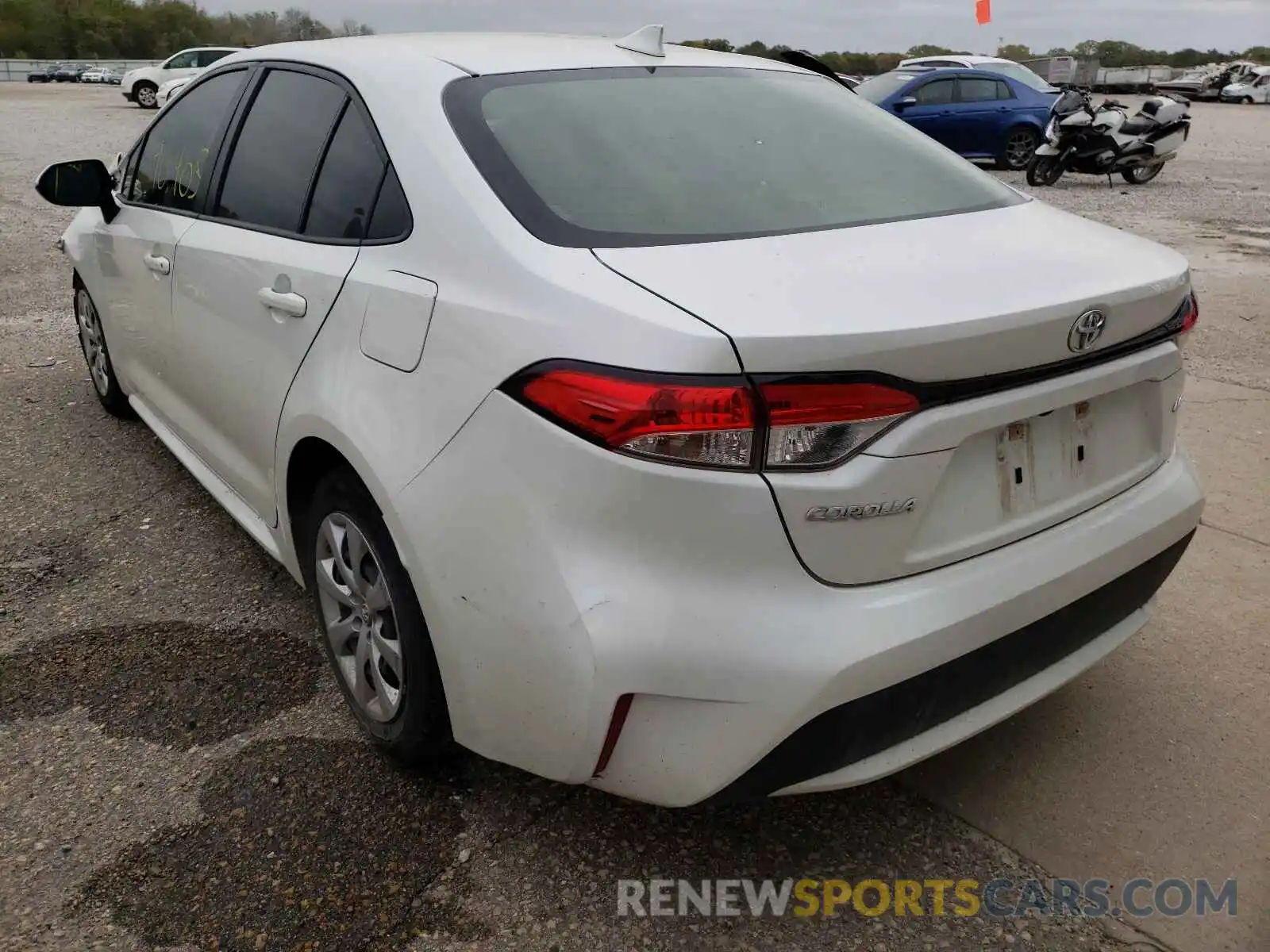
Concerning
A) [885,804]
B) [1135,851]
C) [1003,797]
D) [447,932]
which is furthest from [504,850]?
[1135,851]

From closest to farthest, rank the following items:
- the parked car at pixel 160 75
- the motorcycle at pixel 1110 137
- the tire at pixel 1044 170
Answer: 1. the motorcycle at pixel 1110 137
2. the tire at pixel 1044 170
3. the parked car at pixel 160 75

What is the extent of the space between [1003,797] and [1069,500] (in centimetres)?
74

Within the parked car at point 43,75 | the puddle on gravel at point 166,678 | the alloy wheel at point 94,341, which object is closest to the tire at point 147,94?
the alloy wheel at point 94,341

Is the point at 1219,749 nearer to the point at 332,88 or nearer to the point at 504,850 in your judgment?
the point at 504,850

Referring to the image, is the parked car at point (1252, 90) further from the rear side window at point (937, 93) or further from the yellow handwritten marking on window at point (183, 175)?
the yellow handwritten marking on window at point (183, 175)

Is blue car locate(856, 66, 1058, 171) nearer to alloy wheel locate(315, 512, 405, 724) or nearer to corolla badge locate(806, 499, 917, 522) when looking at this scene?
alloy wheel locate(315, 512, 405, 724)

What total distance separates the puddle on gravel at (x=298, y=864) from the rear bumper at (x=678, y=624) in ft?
1.17

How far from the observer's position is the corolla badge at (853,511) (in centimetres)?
166

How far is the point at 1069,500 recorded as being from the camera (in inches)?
79.4

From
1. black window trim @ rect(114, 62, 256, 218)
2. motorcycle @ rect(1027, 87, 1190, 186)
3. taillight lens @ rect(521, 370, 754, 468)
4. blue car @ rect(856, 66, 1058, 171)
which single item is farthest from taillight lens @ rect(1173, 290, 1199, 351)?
blue car @ rect(856, 66, 1058, 171)

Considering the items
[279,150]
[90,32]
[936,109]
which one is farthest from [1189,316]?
[90,32]

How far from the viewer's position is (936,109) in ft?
48.6

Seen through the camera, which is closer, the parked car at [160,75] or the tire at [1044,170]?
the tire at [1044,170]

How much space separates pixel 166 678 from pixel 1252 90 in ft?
152
